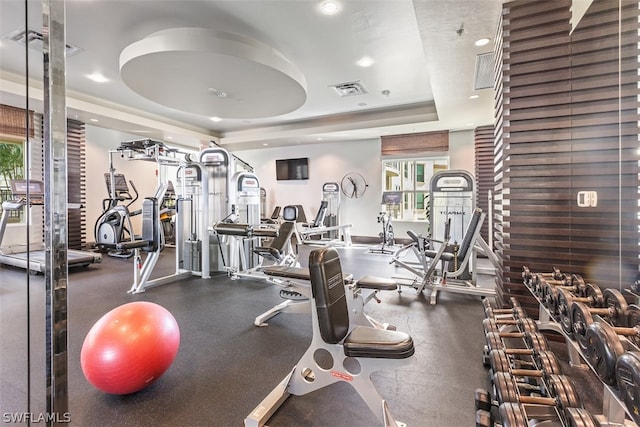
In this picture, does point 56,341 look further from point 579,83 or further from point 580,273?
point 579,83

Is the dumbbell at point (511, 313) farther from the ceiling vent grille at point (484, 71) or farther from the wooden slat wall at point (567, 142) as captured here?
the ceiling vent grille at point (484, 71)

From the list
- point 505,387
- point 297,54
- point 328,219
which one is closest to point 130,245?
point 297,54

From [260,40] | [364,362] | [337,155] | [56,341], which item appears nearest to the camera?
[56,341]

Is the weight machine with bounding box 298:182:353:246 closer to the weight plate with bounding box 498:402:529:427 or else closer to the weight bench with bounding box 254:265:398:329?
the weight bench with bounding box 254:265:398:329

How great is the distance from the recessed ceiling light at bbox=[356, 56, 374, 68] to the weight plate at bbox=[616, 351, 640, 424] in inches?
175

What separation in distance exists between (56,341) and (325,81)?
523 cm

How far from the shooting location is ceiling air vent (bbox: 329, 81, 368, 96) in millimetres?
5535

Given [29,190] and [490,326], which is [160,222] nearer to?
[29,190]

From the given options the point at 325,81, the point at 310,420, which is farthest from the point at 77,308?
the point at 325,81

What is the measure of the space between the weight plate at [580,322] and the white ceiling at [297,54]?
262 cm

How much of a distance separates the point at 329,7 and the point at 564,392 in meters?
3.72

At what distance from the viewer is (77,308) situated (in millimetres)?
3424

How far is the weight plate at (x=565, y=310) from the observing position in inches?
62.1

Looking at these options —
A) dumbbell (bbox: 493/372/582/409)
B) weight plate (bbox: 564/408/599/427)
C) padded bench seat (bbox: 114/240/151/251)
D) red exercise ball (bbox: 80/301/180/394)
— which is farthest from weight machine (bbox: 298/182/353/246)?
weight plate (bbox: 564/408/599/427)
